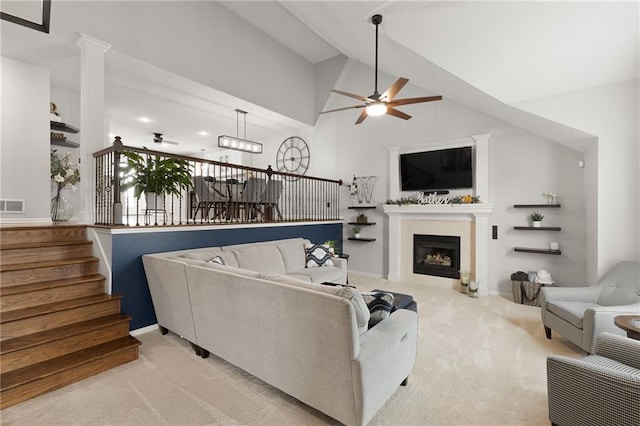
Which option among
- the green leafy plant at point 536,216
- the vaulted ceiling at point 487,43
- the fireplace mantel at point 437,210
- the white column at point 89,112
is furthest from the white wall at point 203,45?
the green leafy plant at point 536,216

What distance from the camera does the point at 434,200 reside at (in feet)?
18.4

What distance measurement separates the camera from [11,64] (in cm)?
431

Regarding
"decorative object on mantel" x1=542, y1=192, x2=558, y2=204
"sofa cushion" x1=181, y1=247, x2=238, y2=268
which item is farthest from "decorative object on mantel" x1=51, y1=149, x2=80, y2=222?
"decorative object on mantel" x1=542, y1=192, x2=558, y2=204

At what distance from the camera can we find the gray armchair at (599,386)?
1488 mm

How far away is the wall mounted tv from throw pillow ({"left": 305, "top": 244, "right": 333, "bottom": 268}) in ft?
7.38

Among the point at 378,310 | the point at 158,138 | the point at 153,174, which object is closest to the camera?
the point at 378,310

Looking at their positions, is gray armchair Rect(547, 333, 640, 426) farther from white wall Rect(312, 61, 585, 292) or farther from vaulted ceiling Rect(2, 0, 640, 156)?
white wall Rect(312, 61, 585, 292)

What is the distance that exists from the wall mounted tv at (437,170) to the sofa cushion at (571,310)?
8.58ft

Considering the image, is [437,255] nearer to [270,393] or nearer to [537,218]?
[537,218]

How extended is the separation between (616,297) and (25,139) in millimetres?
8077

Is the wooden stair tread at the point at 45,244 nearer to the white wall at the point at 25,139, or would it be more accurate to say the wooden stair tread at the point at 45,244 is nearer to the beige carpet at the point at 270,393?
the beige carpet at the point at 270,393

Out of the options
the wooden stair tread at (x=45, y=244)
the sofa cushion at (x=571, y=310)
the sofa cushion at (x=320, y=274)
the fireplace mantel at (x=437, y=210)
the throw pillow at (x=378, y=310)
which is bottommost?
the sofa cushion at (x=571, y=310)

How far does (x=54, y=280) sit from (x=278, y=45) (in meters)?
5.86

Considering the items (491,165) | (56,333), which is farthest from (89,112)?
(491,165)
